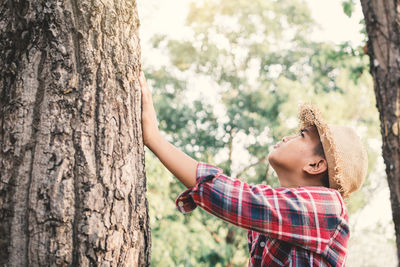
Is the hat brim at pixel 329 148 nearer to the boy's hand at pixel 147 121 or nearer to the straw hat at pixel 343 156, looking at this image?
the straw hat at pixel 343 156

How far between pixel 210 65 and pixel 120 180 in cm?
1116

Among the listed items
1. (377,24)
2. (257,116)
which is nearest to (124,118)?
(377,24)

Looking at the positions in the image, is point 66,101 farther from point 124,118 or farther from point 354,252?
point 354,252

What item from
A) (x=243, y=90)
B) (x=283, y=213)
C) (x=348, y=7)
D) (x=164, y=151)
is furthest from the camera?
(x=243, y=90)

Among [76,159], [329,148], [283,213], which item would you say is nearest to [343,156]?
[329,148]

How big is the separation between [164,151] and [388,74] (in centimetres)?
146

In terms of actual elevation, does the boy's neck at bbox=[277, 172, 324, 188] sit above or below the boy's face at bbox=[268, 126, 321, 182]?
below

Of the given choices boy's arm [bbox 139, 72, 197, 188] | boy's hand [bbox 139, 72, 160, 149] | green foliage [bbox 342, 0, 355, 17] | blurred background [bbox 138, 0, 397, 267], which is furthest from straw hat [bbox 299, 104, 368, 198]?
blurred background [bbox 138, 0, 397, 267]

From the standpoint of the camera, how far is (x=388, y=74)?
7.56 feet

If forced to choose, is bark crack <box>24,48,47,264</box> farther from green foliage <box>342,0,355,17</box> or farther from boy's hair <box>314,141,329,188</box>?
green foliage <box>342,0,355,17</box>

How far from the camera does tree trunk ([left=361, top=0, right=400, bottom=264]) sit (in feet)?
7.34

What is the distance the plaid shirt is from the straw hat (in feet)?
0.73

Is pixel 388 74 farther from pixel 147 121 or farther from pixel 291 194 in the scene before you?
pixel 147 121

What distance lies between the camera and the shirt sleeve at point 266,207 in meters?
1.55
